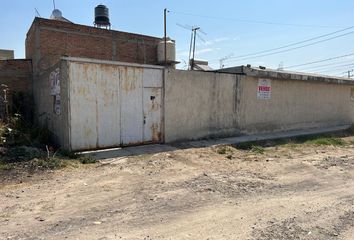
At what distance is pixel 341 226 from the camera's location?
4.71 metres

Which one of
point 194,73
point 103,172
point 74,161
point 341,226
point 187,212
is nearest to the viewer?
point 341,226

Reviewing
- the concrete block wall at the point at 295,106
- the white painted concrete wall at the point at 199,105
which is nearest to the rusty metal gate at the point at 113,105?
the white painted concrete wall at the point at 199,105

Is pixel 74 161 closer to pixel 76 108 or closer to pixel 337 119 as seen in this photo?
pixel 76 108

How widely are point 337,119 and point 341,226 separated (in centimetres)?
1594

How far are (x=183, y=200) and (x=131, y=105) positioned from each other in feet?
17.3

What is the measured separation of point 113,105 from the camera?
10.1m

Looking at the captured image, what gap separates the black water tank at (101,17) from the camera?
20.5 meters

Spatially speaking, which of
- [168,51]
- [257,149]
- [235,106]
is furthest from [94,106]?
[168,51]

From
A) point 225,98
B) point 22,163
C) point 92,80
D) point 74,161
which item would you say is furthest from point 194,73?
point 22,163

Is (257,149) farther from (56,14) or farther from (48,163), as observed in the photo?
(56,14)

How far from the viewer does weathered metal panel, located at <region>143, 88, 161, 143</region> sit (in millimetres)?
10859

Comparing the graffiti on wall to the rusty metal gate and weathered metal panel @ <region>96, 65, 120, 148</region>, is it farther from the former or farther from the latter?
weathered metal panel @ <region>96, 65, 120, 148</region>

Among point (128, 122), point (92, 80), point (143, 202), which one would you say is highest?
point (92, 80)

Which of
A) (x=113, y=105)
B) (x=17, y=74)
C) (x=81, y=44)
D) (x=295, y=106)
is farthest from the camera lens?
(x=81, y=44)
